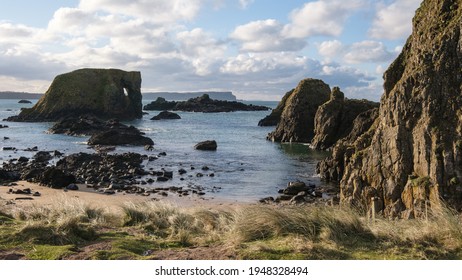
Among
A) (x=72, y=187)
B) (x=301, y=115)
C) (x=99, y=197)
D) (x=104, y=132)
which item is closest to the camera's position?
(x=99, y=197)

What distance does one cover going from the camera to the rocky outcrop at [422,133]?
1847cm

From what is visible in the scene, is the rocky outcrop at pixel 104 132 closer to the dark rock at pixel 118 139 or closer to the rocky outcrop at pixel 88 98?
the dark rock at pixel 118 139

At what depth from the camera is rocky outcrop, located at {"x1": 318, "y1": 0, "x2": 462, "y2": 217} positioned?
1847 cm

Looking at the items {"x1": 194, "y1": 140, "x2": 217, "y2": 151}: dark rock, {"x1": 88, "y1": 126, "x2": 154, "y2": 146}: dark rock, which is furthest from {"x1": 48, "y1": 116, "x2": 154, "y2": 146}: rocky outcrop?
{"x1": 194, "y1": 140, "x2": 217, "y2": 151}: dark rock

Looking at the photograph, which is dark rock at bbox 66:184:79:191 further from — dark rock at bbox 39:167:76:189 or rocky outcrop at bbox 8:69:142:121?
rocky outcrop at bbox 8:69:142:121

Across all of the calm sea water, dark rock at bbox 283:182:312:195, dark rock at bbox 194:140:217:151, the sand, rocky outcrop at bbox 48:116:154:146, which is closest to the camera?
the sand

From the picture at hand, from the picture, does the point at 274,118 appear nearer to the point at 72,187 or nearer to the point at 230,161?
the point at 230,161

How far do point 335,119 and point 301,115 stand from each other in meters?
13.9

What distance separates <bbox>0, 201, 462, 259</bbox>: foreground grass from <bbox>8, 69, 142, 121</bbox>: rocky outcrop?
11483 cm

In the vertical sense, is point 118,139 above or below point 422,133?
below

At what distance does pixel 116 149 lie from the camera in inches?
2219

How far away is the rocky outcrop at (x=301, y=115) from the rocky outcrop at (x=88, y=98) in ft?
209

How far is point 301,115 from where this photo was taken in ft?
249

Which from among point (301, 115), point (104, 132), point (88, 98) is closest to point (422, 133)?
point (104, 132)
